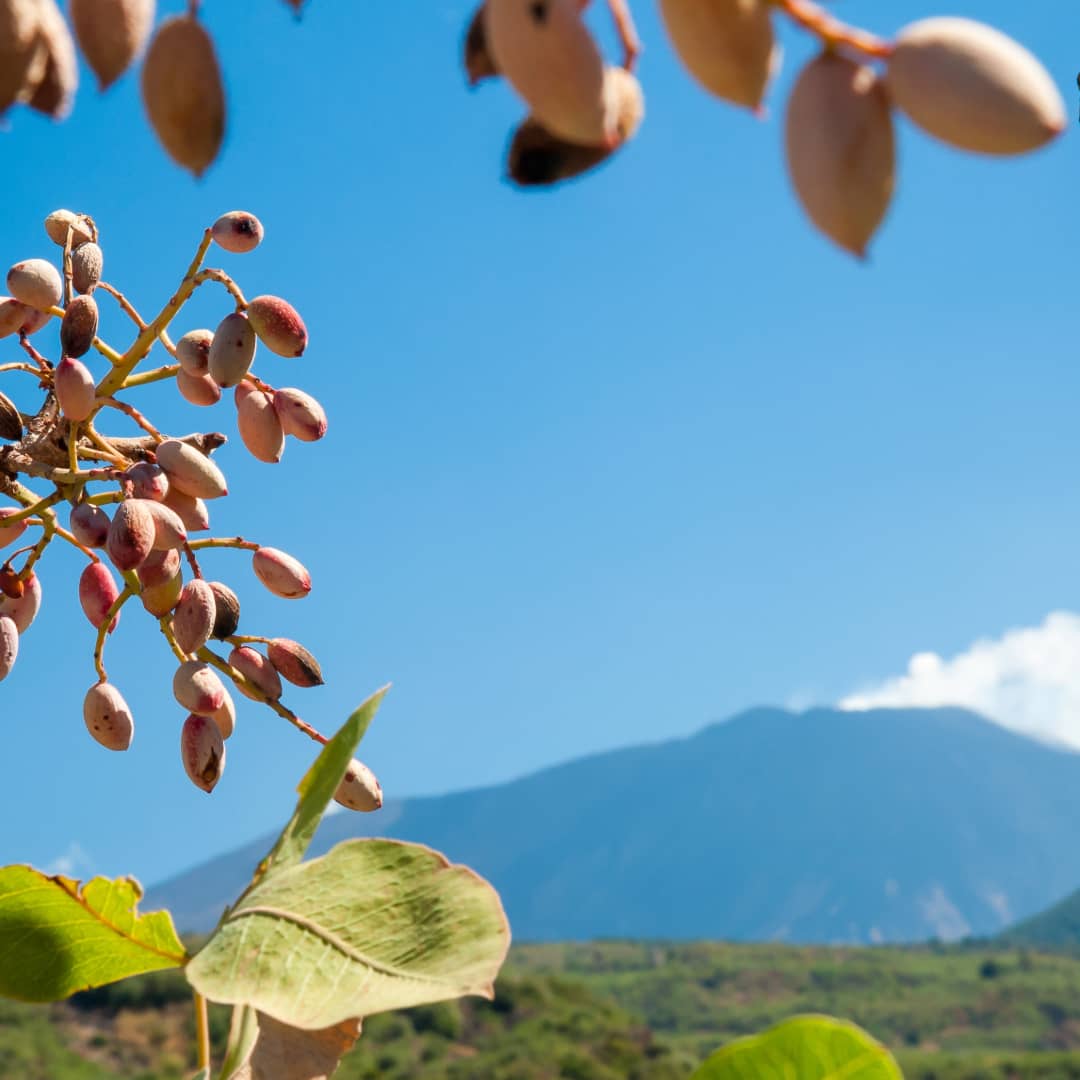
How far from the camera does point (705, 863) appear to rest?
5413 inches

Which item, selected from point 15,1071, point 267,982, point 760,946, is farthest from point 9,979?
point 760,946

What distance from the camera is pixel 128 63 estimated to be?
0.48 meters

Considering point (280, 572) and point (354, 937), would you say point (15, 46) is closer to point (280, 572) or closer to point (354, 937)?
point (354, 937)

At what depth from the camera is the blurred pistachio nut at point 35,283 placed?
4.16ft

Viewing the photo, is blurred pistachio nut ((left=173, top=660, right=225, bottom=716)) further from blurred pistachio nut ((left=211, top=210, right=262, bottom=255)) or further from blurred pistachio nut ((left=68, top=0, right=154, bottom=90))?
blurred pistachio nut ((left=68, top=0, right=154, bottom=90))

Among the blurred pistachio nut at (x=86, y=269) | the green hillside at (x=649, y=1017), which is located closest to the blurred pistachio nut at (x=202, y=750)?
the blurred pistachio nut at (x=86, y=269)

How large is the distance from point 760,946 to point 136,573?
171ft

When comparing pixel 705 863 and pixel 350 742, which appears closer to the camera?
pixel 350 742

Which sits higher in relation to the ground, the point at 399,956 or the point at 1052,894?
the point at 1052,894

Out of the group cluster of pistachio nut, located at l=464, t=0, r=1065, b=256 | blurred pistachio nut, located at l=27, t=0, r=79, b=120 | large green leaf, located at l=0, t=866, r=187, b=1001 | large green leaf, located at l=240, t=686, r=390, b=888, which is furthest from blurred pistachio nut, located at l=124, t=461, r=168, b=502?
cluster of pistachio nut, located at l=464, t=0, r=1065, b=256

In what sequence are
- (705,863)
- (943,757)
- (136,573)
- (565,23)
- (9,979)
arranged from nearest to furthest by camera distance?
(565,23) < (9,979) < (136,573) < (705,863) < (943,757)

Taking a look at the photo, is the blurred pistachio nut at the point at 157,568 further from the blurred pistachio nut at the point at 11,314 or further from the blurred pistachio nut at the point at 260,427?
the blurred pistachio nut at the point at 11,314

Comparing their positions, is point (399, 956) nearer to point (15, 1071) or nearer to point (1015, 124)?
point (1015, 124)

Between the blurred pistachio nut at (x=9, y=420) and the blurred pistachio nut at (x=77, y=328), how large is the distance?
0.29ft
